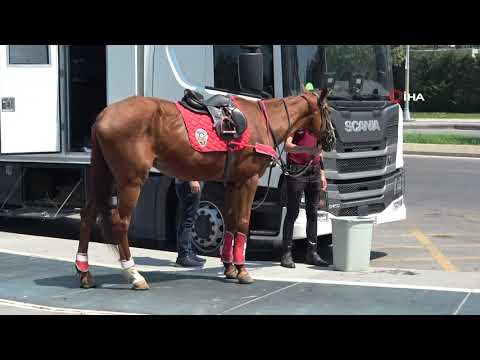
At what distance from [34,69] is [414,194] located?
854cm

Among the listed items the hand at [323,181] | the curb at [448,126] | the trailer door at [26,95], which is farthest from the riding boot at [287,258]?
A: the curb at [448,126]

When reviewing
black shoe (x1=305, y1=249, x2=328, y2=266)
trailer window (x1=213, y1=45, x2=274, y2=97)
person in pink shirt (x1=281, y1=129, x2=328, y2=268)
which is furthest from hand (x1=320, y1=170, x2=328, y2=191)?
trailer window (x1=213, y1=45, x2=274, y2=97)

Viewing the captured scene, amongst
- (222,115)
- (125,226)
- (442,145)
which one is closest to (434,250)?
(222,115)

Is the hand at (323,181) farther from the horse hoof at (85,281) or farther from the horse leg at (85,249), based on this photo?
the horse hoof at (85,281)

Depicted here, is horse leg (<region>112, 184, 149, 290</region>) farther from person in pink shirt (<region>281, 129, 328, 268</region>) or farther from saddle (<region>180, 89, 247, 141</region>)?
person in pink shirt (<region>281, 129, 328, 268</region>)

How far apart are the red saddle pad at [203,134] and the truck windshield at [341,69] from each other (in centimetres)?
181

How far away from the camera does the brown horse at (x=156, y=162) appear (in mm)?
8172

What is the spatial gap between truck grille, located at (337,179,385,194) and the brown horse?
168 centimetres

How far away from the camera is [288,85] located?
1022 centimetres

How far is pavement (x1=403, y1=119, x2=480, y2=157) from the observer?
1003 inches

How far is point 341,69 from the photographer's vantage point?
1080 centimetres

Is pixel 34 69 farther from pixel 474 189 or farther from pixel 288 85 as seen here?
pixel 474 189
